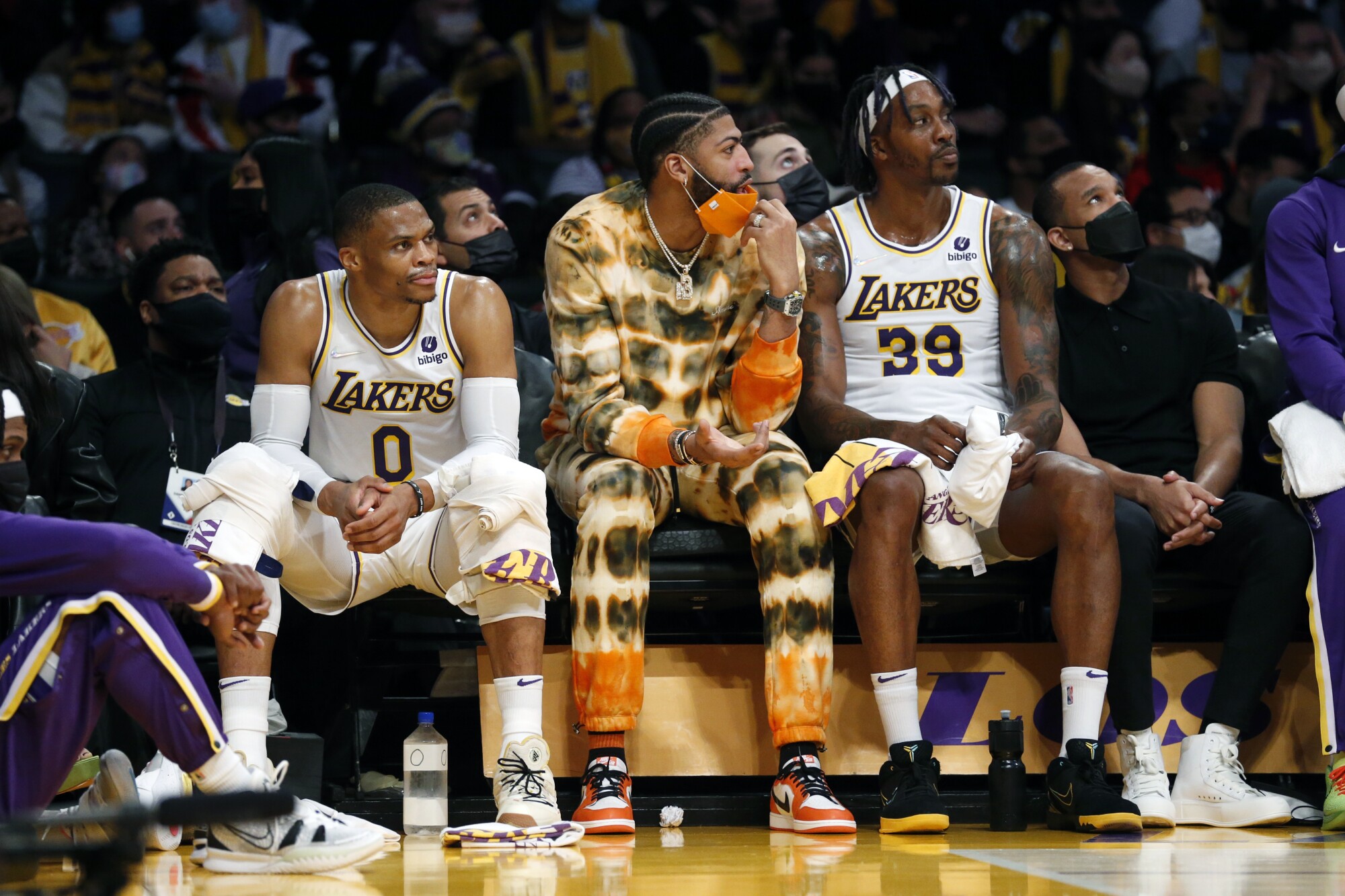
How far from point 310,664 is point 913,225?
2.09 metres

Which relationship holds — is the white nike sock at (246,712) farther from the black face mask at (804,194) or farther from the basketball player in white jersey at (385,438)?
the black face mask at (804,194)

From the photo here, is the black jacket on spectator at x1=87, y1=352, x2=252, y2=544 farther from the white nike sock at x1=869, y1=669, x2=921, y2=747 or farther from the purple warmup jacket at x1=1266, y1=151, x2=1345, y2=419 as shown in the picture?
the purple warmup jacket at x1=1266, y1=151, x2=1345, y2=419

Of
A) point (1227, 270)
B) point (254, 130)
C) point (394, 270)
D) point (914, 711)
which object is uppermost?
point (254, 130)

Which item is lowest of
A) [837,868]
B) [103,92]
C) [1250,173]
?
[837,868]

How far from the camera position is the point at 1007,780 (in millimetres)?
3826

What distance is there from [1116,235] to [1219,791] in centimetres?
158

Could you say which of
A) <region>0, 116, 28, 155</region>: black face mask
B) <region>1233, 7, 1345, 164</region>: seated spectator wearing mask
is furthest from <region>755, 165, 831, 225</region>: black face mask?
<region>0, 116, 28, 155</region>: black face mask

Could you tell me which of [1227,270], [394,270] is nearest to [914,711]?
[394,270]

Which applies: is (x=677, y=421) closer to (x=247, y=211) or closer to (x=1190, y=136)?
(x=247, y=211)

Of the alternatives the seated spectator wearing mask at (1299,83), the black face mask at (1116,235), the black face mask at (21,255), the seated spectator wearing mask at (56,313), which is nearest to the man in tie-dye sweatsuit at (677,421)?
the black face mask at (1116,235)

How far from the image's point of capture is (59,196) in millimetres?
7035

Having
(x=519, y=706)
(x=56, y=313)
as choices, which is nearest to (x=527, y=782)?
(x=519, y=706)

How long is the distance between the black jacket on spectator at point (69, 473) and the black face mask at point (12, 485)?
3.33 ft

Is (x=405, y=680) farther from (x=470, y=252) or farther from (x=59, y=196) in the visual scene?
(x=59, y=196)
